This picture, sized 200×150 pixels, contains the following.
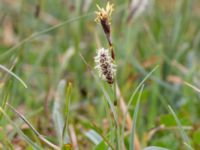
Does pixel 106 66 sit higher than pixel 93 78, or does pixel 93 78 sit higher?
pixel 93 78

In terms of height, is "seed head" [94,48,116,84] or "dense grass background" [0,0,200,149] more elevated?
"dense grass background" [0,0,200,149]

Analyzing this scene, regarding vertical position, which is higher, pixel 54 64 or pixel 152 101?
pixel 54 64

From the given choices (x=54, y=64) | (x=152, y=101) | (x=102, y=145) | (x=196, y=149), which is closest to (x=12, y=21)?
(x=54, y=64)

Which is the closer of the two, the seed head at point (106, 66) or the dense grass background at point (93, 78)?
the seed head at point (106, 66)

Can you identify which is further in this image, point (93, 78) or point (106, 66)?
point (93, 78)

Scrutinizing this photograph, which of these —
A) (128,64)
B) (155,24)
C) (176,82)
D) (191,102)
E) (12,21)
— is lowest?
(191,102)

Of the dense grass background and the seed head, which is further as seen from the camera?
the dense grass background

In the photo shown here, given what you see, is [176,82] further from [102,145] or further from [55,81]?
[102,145]

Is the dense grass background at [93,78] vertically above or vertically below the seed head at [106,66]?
above
